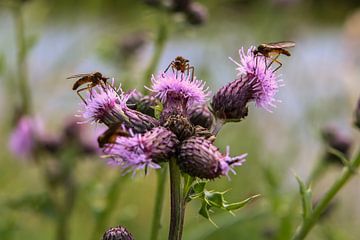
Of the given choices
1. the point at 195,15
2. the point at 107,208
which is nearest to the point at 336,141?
the point at 195,15

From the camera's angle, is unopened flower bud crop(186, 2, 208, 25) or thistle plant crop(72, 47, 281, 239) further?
unopened flower bud crop(186, 2, 208, 25)

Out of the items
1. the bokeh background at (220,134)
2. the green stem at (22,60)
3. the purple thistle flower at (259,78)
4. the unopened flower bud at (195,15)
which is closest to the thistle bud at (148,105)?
the purple thistle flower at (259,78)

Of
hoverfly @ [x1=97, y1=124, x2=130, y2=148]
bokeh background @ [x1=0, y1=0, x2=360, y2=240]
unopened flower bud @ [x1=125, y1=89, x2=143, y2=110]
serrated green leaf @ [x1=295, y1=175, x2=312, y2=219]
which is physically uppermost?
hoverfly @ [x1=97, y1=124, x2=130, y2=148]

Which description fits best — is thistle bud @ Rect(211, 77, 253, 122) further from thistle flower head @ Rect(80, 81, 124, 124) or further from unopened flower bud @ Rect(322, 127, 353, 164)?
unopened flower bud @ Rect(322, 127, 353, 164)

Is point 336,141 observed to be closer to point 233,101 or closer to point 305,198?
point 305,198

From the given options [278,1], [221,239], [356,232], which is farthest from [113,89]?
[278,1]

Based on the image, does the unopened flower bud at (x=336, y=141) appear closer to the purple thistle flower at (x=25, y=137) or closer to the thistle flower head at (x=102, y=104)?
the purple thistle flower at (x=25, y=137)

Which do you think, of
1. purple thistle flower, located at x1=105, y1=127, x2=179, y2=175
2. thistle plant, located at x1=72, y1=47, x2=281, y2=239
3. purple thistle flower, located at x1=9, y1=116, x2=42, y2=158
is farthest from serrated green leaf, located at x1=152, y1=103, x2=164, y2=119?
purple thistle flower, located at x1=9, y1=116, x2=42, y2=158

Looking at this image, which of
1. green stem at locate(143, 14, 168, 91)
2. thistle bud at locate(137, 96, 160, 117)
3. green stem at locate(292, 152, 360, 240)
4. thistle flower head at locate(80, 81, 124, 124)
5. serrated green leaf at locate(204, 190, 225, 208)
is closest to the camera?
serrated green leaf at locate(204, 190, 225, 208)
